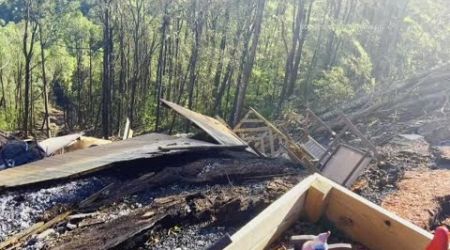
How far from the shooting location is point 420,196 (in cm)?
854

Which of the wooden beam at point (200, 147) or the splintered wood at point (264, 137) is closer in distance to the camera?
the wooden beam at point (200, 147)

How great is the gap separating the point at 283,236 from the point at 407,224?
1.01 m

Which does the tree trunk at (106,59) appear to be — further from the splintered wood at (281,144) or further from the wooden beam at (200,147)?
the wooden beam at (200,147)

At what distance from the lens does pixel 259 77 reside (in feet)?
97.0

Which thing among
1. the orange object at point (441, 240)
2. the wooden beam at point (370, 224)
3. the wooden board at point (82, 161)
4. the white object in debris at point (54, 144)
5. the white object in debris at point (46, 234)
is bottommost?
the white object in debris at point (54, 144)

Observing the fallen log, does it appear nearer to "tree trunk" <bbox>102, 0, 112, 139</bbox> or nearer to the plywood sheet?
the plywood sheet

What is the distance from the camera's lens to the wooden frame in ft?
10.8

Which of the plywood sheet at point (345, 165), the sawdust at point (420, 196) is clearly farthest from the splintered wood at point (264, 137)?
the sawdust at point (420, 196)

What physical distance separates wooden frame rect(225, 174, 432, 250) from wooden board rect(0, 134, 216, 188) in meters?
5.05

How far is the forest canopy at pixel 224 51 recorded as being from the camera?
2456cm

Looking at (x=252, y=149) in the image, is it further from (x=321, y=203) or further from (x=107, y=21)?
(x=107, y=21)

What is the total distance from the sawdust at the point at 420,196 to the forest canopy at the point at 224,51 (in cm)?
1044

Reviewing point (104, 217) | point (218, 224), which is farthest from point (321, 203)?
point (104, 217)

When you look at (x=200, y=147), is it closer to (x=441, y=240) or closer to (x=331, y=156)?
(x=331, y=156)
